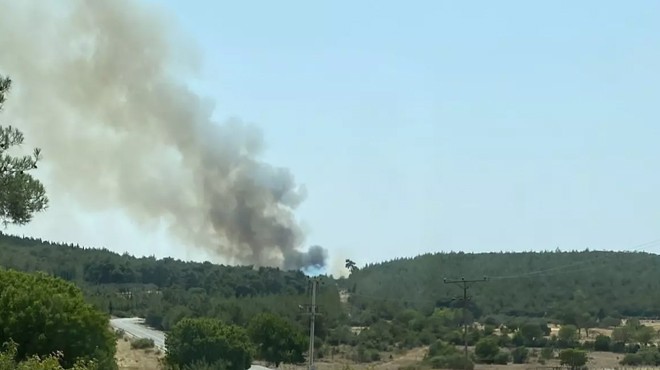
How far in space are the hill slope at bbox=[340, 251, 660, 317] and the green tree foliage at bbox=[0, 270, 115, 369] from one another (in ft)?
238

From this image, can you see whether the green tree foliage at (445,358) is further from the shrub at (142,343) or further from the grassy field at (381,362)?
the shrub at (142,343)

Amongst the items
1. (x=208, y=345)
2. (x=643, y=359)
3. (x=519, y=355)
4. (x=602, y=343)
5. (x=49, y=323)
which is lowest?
(x=49, y=323)

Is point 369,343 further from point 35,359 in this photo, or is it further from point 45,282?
point 35,359

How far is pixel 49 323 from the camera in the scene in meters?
37.1

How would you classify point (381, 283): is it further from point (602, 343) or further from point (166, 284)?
point (602, 343)

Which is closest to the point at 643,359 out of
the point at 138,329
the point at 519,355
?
the point at 519,355

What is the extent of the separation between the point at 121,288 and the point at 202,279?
1149 cm

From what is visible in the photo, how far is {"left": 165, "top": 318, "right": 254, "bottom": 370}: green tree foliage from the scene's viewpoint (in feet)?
196

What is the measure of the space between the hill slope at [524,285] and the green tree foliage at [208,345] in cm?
4973

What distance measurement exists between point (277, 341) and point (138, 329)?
29886mm

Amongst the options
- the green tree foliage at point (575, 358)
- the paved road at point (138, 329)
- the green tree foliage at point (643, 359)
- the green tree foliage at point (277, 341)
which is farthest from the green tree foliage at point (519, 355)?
the paved road at point (138, 329)

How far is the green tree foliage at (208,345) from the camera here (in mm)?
59875

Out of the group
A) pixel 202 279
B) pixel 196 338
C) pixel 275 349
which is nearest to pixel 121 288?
pixel 202 279

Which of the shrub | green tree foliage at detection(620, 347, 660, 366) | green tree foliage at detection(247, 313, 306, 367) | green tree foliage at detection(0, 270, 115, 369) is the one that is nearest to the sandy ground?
the shrub
